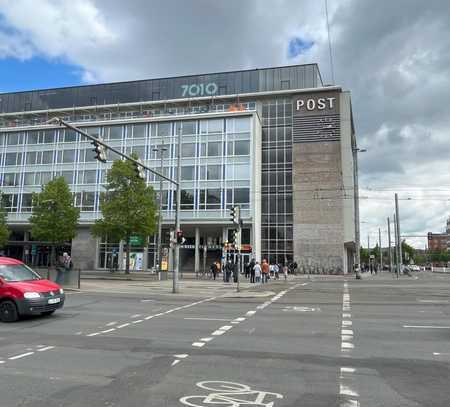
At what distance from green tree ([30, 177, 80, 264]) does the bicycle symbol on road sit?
1554 inches

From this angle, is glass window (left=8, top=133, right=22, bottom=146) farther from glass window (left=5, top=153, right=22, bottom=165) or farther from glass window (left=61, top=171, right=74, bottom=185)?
glass window (left=61, top=171, right=74, bottom=185)

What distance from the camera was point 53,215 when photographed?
4253 cm

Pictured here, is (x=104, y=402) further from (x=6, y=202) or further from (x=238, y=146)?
(x=6, y=202)

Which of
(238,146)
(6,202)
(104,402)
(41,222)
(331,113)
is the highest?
(331,113)

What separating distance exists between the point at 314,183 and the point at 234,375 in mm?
50875

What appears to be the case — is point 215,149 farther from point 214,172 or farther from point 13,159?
point 13,159

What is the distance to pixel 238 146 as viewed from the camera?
170ft

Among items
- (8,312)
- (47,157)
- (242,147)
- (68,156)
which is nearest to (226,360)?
(8,312)

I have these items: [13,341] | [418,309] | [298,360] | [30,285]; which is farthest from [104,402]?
[418,309]

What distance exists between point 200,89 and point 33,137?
22.5 meters

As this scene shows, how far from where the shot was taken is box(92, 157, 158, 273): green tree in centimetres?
3644

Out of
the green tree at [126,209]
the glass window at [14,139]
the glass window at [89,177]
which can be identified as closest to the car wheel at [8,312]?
the green tree at [126,209]

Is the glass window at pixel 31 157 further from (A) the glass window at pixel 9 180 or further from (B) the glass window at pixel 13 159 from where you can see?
(A) the glass window at pixel 9 180

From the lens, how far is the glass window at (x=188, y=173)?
52562 millimetres
